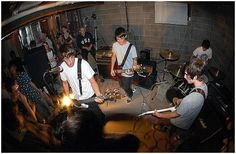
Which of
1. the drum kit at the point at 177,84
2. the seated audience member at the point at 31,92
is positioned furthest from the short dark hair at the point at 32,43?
the drum kit at the point at 177,84

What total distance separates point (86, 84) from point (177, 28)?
16.9 feet

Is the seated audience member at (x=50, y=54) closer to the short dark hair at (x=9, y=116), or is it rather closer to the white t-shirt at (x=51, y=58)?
the white t-shirt at (x=51, y=58)

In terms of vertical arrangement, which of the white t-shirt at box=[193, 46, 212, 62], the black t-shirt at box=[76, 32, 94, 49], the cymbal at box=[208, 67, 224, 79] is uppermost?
the black t-shirt at box=[76, 32, 94, 49]

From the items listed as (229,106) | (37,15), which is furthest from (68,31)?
(229,106)

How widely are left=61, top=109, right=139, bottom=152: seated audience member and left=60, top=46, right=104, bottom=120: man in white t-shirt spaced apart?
669mm

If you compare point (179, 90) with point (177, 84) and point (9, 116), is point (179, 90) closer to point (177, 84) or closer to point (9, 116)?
point (177, 84)

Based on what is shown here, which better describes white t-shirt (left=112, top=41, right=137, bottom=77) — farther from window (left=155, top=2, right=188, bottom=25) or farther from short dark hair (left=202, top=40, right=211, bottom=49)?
window (left=155, top=2, right=188, bottom=25)

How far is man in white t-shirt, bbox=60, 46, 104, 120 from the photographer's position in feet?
16.8

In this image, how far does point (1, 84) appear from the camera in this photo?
208 inches

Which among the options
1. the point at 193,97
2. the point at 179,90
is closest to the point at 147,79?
the point at 179,90

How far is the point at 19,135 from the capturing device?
17.7 ft

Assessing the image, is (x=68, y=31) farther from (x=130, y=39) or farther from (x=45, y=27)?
(x=130, y=39)

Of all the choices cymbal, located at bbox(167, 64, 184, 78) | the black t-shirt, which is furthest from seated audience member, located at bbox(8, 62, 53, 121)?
cymbal, located at bbox(167, 64, 184, 78)

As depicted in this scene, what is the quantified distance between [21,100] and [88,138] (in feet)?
6.14
